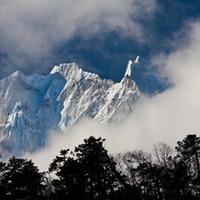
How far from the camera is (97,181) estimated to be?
50500 millimetres

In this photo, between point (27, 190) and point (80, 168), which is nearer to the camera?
point (80, 168)

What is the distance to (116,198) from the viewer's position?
124ft

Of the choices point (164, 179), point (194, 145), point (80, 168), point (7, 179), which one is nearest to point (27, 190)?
point (7, 179)

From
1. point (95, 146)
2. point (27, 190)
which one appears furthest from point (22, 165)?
point (95, 146)

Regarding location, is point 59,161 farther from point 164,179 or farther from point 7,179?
point 164,179

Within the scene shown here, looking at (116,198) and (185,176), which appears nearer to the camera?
(116,198)

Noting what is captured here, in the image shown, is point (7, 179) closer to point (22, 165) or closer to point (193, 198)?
point (22, 165)

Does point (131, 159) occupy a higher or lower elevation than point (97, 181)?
higher

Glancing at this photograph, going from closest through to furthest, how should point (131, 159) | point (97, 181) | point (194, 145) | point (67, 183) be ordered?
point (97, 181) → point (67, 183) → point (194, 145) → point (131, 159)

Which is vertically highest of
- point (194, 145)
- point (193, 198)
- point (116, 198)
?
point (194, 145)

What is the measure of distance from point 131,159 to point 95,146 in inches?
783

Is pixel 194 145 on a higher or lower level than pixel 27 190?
higher

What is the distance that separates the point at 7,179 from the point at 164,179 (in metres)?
21.4

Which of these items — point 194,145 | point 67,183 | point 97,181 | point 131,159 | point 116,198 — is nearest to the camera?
point 116,198
